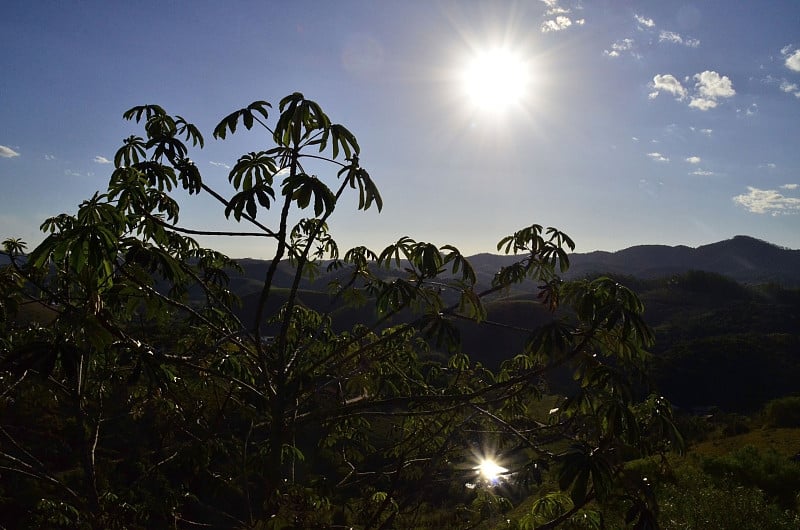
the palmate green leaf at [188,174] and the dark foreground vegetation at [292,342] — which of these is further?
the palmate green leaf at [188,174]

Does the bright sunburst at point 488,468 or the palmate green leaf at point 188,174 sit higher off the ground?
the palmate green leaf at point 188,174

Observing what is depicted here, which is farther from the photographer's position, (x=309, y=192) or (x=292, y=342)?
(x=292, y=342)

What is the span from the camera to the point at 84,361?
10.4 feet

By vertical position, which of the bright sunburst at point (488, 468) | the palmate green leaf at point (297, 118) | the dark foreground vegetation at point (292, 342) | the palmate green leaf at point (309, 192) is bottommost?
the bright sunburst at point (488, 468)

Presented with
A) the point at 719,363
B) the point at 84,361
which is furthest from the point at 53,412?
the point at 719,363

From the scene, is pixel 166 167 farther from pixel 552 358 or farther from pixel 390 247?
pixel 552 358

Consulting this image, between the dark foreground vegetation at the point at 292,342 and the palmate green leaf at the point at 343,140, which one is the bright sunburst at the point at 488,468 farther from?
the palmate green leaf at the point at 343,140

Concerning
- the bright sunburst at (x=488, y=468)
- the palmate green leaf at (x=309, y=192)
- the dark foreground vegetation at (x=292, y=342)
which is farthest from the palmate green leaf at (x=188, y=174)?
the bright sunburst at (x=488, y=468)

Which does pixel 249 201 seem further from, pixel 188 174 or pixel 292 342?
pixel 292 342

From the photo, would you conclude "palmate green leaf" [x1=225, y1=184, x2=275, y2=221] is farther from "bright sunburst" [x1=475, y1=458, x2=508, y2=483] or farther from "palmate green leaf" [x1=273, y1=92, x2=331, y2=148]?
"bright sunburst" [x1=475, y1=458, x2=508, y2=483]

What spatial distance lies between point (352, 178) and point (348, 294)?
1574mm

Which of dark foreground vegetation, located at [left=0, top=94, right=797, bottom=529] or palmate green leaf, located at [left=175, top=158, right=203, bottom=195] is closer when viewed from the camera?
dark foreground vegetation, located at [left=0, top=94, right=797, bottom=529]

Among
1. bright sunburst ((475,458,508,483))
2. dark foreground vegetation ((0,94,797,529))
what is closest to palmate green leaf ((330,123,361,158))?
dark foreground vegetation ((0,94,797,529))

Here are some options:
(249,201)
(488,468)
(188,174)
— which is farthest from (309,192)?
(488,468)
